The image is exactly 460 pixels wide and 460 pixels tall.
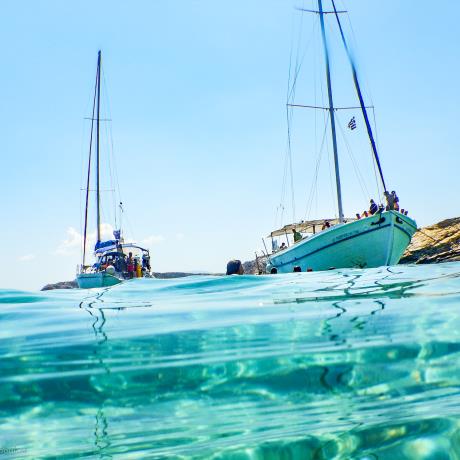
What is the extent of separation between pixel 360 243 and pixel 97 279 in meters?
14.5

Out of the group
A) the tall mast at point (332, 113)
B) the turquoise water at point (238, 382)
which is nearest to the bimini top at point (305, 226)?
the tall mast at point (332, 113)

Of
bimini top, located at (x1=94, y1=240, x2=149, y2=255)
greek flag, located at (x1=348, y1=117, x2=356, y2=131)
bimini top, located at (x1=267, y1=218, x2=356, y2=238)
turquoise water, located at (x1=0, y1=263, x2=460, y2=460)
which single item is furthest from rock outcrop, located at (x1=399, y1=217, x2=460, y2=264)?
turquoise water, located at (x1=0, y1=263, x2=460, y2=460)

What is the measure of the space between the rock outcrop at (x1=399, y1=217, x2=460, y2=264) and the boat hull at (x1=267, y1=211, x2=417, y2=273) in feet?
49.9

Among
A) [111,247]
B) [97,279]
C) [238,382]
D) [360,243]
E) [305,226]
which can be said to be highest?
[111,247]

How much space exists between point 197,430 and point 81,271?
2783cm

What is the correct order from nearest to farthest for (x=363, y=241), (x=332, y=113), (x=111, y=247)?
(x=363, y=241), (x=332, y=113), (x=111, y=247)

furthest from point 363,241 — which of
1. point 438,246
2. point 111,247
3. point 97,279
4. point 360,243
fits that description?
point 438,246

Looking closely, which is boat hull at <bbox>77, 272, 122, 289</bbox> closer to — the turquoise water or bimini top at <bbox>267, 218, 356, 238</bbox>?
bimini top at <bbox>267, 218, 356, 238</bbox>

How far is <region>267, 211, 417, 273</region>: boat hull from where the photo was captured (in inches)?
706

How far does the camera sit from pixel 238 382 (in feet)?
11.2

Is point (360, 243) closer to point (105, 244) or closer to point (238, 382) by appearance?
point (238, 382)

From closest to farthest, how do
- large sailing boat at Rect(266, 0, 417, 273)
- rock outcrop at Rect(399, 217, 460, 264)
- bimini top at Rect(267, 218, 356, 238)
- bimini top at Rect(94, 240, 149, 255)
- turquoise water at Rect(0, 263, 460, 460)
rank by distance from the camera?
turquoise water at Rect(0, 263, 460, 460) → large sailing boat at Rect(266, 0, 417, 273) → bimini top at Rect(267, 218, 356, 238) → bimini top at Rect(94, 240, 149, 255) → rock outcrop at Rect(399, 217, 460, 264)

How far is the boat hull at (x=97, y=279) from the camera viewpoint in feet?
85.6

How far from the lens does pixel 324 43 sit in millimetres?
22234
